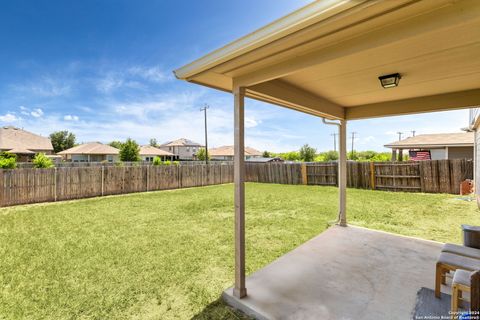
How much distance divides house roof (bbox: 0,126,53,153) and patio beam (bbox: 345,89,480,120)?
25.3 metres

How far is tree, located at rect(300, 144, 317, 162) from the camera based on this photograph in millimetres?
28172

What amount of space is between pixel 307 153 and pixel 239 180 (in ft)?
89.5

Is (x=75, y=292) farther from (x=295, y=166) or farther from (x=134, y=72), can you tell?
(x=134, y=72)

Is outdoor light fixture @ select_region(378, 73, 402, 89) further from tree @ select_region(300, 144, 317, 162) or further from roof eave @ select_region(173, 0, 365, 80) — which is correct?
tree @ select_region(300, 144, 317, 162)

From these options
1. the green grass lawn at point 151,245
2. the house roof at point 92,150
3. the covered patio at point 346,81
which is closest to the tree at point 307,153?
the green grass lawn at point 151,245

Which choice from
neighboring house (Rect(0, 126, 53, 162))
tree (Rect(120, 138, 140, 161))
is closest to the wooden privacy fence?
neighboring house (Rect(0, 126, 53, 162))

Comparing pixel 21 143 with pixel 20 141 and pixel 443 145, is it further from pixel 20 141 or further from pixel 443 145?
pixel 443 145

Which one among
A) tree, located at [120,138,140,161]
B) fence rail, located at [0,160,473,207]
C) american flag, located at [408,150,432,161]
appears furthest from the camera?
tree, located at [120,138,140,161]

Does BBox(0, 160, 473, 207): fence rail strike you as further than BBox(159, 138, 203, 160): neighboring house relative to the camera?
No

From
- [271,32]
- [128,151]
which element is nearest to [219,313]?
[271,32]

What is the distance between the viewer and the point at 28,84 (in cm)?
2478

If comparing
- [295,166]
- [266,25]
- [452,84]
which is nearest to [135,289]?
[266,25]

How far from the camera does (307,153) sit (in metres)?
28.4

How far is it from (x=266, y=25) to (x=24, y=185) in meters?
9.28
